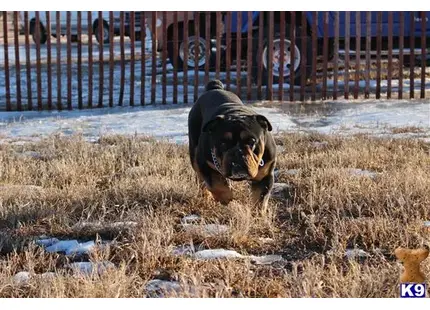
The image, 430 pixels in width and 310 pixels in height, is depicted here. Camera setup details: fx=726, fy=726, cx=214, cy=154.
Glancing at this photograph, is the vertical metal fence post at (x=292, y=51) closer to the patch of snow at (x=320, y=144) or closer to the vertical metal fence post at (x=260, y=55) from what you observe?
the vertical metal fence post at (x=260, y=55)

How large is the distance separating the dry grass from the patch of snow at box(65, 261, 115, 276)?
6cm

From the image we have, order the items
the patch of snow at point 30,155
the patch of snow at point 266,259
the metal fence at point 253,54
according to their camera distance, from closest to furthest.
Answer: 1. the patch of snow at point 266,259
2. the patch of snow at point 30,155
3. the metal fence at point 253,54

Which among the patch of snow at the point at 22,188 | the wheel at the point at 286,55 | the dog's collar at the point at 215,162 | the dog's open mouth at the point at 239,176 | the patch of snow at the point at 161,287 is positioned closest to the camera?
the patch of snow at the point at 161,287

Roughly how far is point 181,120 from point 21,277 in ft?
18.7

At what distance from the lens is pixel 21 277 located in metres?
3.73

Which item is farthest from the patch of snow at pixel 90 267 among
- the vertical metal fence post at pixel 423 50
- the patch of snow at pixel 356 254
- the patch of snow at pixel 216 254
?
the vertical metal fence post at pixel 423 50

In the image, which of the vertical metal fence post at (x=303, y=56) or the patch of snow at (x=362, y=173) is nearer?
the patch of snow at (x=362, y=173)

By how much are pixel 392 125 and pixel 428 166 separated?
8.99 ft

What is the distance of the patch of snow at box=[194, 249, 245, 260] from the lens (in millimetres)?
4109


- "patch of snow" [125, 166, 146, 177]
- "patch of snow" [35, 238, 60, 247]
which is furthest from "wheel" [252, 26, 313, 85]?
"patch of snow" [35, 238, 60, 247]

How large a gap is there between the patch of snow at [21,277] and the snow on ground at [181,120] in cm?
414

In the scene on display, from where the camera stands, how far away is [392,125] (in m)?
8.72

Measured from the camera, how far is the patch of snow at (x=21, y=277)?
3.65 metres
